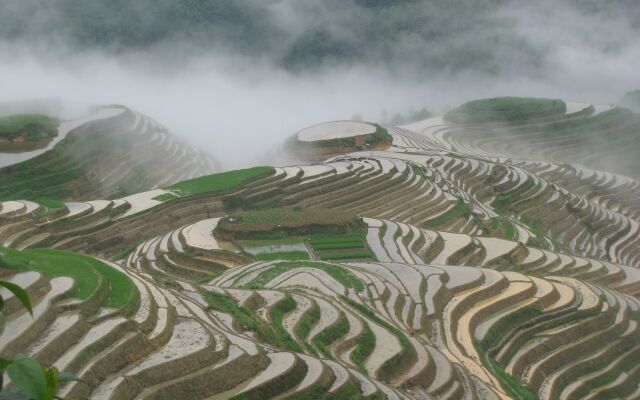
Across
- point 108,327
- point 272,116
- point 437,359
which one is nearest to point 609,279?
point 437,359

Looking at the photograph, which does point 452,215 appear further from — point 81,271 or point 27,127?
point 81,271

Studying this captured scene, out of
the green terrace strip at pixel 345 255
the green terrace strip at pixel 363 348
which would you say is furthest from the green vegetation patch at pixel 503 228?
the green terrace strip at pixel 363 348

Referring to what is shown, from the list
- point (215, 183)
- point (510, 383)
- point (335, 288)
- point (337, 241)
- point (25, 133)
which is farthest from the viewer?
point (25, 133)

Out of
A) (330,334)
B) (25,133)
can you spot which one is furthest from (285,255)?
(25,133)

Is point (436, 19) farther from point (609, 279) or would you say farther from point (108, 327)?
point (108, 327)

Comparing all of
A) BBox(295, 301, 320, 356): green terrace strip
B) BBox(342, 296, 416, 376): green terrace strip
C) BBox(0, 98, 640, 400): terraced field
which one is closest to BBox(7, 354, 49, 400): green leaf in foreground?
BBox(0, 98, 640, 400): terraced field

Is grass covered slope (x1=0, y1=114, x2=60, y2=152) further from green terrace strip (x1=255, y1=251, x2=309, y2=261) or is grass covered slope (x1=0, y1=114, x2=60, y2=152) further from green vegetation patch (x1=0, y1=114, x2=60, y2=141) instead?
green terrace strip (x1=255, y1=251, x2=309, y2=261)

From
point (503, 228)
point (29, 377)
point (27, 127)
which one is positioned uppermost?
point (29, 377)
